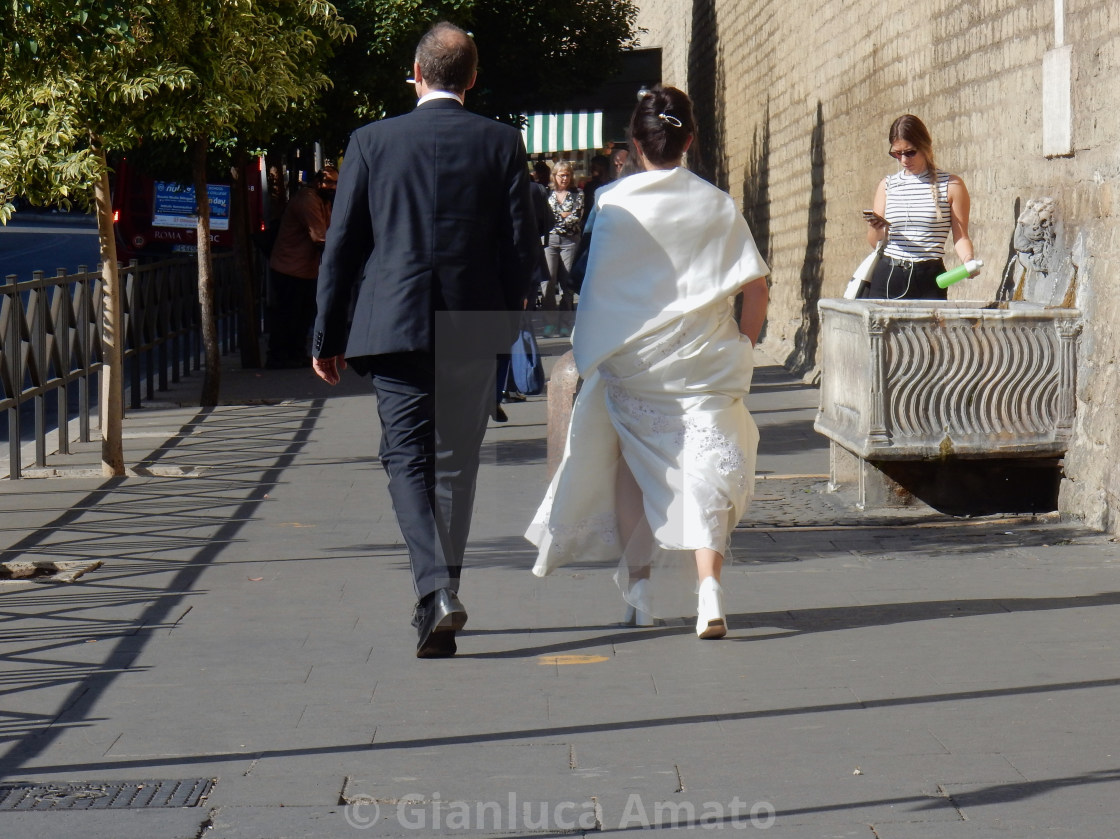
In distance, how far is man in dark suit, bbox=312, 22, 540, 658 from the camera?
496 cm

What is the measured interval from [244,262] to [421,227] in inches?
426

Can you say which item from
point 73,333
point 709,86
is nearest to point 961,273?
point 73,333

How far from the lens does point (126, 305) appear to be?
12.4 m

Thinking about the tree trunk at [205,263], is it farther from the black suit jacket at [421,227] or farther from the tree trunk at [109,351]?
the black suit jacket at [421,227]

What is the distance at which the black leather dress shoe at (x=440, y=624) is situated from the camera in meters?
4.91

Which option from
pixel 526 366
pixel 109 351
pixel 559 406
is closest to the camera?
pixel 526 366

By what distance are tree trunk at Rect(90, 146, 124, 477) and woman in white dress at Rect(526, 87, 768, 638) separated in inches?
168

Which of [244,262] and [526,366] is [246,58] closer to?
[526,366]

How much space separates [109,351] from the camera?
30.2ft

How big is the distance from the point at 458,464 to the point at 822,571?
5.92ft

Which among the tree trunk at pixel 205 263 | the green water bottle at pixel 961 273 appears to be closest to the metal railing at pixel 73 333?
the tree trunk at pixel 205 263

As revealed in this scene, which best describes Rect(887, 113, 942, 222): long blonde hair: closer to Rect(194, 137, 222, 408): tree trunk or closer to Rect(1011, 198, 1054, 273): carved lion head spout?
Rect(1011, 198, 1054, 273): carved lion head spout

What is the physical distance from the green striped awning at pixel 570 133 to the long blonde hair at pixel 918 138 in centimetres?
2275

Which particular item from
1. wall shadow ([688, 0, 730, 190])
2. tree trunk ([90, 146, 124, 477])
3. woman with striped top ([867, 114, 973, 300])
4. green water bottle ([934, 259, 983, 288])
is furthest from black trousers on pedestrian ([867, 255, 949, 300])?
wall shadow ([688, 0, 730, 190])
